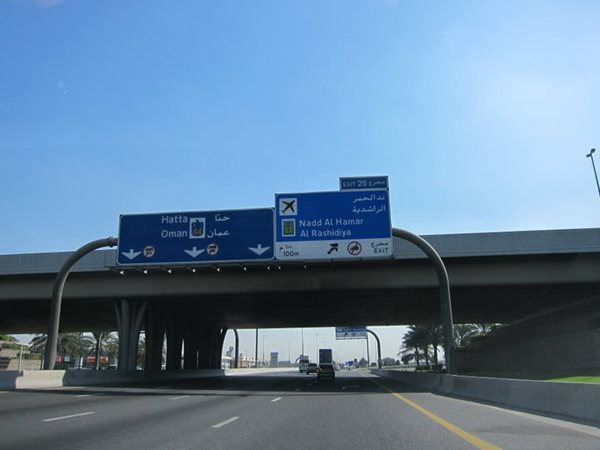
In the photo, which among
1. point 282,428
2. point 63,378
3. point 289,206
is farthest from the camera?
point 63,378

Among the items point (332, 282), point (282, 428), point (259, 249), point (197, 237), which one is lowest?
point (282, 428)

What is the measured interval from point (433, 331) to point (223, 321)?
Answer: 25.3 metres

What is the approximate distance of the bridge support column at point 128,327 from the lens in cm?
4119

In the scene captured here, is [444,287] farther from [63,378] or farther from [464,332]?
[464,332]

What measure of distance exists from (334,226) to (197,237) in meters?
6.86

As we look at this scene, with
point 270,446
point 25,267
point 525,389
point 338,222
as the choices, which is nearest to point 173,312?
point 25,267

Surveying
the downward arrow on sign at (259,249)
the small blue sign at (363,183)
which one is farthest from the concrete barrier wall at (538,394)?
the downward arrow on sign at (259,249)

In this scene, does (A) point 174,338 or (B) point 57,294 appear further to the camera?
(A) point 174,338

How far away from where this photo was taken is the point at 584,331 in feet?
98.4

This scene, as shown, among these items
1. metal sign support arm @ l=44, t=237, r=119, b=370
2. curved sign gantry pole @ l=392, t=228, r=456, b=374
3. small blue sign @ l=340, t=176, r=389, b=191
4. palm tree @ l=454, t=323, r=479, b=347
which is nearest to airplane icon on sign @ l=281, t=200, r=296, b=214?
small blue sign @ l=340, t=176, r=389, b=191

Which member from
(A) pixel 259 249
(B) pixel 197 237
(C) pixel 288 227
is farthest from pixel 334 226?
(B) pixel 197 237

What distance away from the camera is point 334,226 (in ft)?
90.2

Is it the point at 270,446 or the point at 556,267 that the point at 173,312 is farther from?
the point at 270,446

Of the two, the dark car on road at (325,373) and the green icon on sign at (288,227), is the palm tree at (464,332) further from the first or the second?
the green icon on sign at (288,227)
